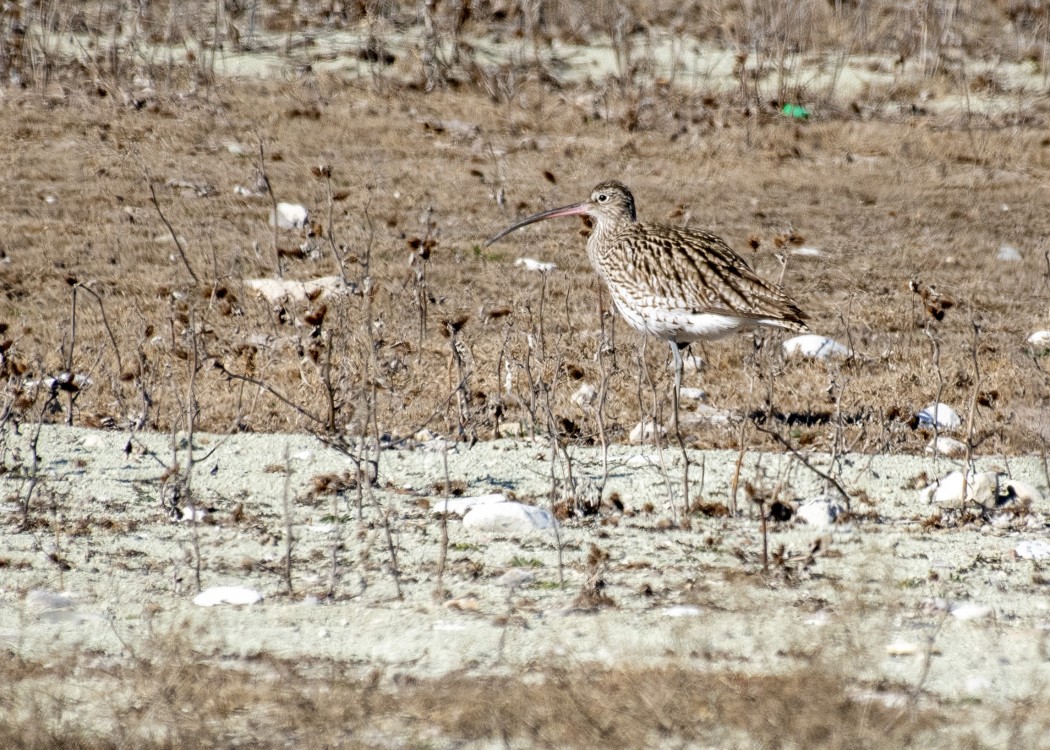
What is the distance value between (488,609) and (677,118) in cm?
1051

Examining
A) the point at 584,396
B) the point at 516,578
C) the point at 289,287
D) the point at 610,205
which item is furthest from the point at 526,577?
the point at 289,287

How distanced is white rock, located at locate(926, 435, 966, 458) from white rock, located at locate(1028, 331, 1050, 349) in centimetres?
221

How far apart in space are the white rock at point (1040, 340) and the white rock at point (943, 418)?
1.71 meters

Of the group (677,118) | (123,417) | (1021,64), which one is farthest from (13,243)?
(1021,64)

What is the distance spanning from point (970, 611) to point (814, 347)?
4556 millimetres

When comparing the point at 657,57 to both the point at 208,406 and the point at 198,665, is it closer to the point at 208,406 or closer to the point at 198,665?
the point at 208,406

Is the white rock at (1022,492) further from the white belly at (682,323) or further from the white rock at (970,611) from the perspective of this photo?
the white belly at (682,323)

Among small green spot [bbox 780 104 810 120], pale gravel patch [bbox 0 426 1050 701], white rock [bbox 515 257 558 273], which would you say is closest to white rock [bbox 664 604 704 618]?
pale gravel patch [bbox 0 426 1050 701]

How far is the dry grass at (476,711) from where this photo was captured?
4301mm

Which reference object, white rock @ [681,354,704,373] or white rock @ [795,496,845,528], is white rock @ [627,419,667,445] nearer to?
white rock @ [795,496,845,528]

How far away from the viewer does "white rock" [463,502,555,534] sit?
653 centimetres

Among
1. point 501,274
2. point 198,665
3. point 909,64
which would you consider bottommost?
point 198,665

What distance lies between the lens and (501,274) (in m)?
11.7

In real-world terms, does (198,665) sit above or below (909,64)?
below
